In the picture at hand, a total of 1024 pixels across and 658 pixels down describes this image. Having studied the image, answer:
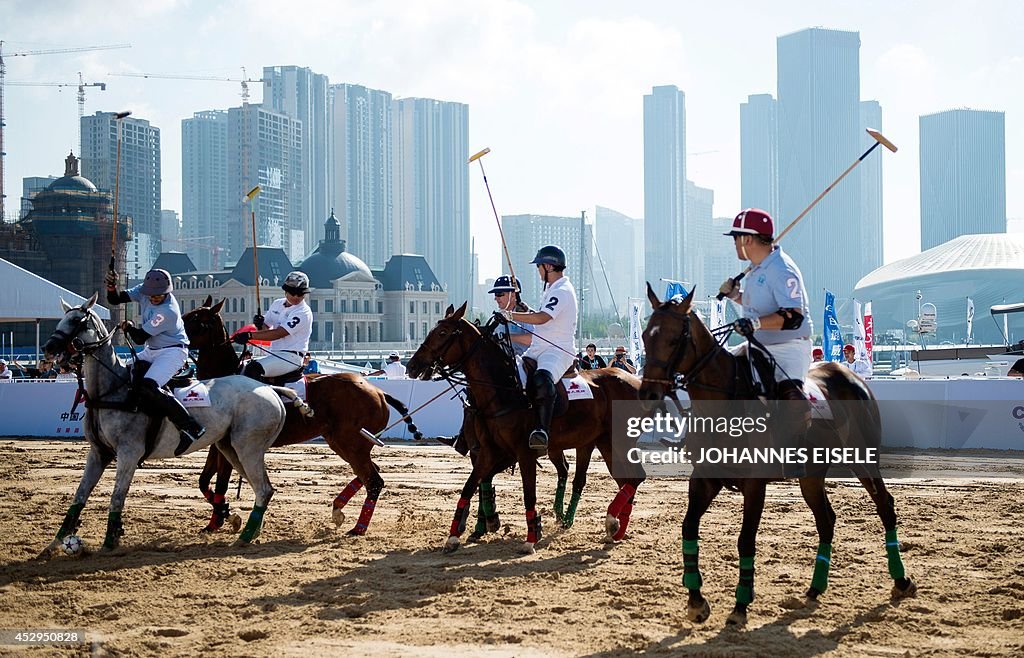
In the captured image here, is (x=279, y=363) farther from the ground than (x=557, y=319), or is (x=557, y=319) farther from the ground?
(x=557, y=319)

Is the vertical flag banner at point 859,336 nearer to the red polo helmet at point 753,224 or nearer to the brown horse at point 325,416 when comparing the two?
the brown horse at point 325,416

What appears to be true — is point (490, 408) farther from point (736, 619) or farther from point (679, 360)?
point (736, 619)

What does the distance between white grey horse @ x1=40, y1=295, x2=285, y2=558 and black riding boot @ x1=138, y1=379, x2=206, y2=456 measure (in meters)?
0.11

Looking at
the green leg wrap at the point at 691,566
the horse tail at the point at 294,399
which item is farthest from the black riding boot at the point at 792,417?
the horse tail at the point at 294,399

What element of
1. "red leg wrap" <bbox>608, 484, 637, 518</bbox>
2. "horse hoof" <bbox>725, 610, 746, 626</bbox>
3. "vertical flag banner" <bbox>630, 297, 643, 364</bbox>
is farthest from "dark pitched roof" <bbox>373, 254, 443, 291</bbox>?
"horse hoof" <bbox>725, 610, 746, 626</bbox>

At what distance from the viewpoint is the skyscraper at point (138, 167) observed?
185500mm

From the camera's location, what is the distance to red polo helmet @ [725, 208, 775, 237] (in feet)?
26.6

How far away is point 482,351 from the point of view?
1080 cm

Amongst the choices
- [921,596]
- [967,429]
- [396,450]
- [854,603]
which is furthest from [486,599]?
[967,429]

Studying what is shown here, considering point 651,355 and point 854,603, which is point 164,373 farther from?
point 854,603

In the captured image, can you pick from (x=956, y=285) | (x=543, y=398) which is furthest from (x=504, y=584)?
(x=956, y=285)

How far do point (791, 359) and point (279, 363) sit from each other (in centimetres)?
628

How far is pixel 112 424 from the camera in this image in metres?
10.1

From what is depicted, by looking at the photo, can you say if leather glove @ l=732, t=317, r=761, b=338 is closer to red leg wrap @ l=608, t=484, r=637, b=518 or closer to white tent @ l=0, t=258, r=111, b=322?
red leg wrap @ l=608, t=484, r=637, b=518
